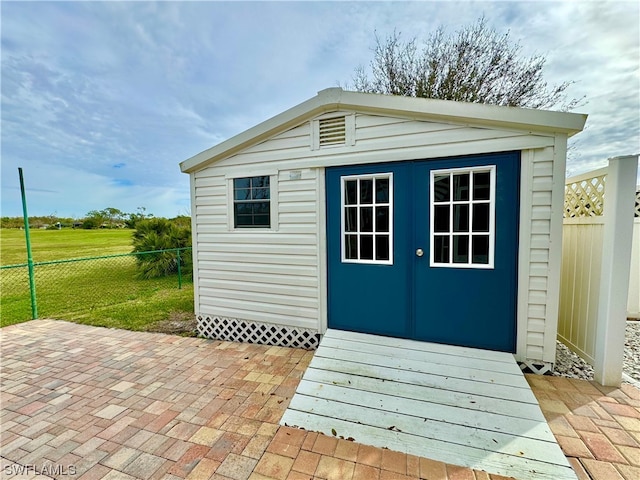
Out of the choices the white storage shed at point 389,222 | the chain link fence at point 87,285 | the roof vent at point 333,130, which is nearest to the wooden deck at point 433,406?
the white storage shed at point 389,222

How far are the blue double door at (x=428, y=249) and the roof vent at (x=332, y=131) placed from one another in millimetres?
343

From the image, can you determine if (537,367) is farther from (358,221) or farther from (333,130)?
(333,130)

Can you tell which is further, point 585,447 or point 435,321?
point 435,321

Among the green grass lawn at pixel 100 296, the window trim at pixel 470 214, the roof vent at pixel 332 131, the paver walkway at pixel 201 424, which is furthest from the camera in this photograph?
the green grass lawn at pixel 100 296

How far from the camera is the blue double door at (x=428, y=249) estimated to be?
9.22 feet

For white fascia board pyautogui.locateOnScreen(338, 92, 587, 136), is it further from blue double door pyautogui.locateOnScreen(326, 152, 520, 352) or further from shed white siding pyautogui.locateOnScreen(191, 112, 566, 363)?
blue double door pyautogui.locateOnScreen(326, 152, 520, 352)

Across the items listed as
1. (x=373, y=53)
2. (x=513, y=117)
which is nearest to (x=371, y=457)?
(x=513, y=117)

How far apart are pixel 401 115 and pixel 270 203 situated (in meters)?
1.95

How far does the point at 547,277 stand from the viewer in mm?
2688

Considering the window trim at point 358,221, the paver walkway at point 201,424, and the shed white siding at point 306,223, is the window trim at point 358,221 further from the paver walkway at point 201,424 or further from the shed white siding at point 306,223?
the paver walkway at point 201,424

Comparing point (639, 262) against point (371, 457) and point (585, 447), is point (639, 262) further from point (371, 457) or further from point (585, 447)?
point (371, 457)

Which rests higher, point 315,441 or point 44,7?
point 44,7

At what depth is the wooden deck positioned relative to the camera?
179 cm

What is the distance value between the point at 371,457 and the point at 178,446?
1.41 meters
